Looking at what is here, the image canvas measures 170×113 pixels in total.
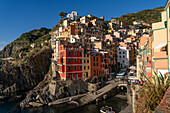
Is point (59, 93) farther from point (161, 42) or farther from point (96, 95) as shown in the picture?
point (161, 42)

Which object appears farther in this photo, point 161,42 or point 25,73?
point 25,73

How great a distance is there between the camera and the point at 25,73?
68.1m

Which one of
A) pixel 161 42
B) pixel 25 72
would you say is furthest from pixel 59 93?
pixel 161 42

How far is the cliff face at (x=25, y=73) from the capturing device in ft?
215

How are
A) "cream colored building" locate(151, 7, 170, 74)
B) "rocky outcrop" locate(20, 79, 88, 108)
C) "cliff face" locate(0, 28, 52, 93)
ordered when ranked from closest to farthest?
"cream colored building" locate(151, 7, 170, 74) < "rocky outcrop" locate(20, 79, 88, 108) < "cliff face" locate(0, 28, 52, 93)

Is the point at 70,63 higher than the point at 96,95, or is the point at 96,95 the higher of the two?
the point at 70,63

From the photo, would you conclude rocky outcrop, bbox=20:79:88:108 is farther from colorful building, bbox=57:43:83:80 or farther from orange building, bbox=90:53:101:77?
orange building, bbox=90:53:101:77

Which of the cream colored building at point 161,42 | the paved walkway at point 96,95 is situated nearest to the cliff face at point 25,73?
the paved walkway at point 96,95

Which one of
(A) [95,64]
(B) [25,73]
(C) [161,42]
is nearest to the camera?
(C) [161,42]

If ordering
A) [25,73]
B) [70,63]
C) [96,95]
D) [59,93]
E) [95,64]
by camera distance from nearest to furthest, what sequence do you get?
[96,95]
[59,93]
[70,63]
[95,64]
[25,73]

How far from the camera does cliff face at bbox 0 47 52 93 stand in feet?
215

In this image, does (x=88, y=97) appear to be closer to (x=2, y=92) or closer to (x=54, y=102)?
(x=54, y=102)

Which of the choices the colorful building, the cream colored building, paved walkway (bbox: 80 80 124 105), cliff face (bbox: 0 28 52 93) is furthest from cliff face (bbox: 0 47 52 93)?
the cream colored building

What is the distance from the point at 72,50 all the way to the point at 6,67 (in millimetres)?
42801
